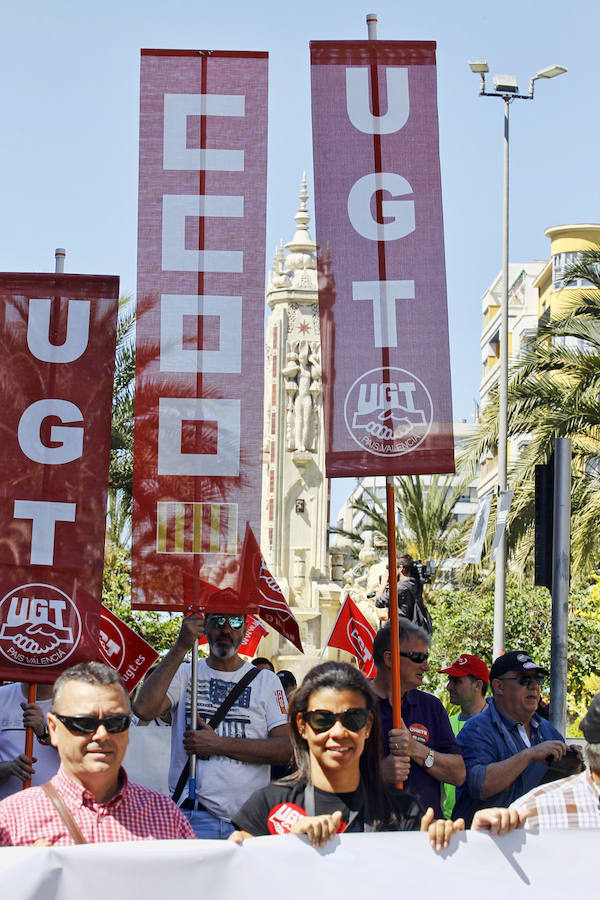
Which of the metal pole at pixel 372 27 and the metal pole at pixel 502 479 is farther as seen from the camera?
the metal pole at pixel 502 479

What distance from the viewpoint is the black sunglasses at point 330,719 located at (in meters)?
4.74

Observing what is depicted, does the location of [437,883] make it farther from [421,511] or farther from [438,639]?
[421,511]

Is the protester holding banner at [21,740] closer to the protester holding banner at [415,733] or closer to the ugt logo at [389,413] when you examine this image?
the protester holding banner at [415,733]

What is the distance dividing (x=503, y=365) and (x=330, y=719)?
20349 millimetres

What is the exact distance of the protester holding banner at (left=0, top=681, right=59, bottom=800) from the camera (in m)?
5.93

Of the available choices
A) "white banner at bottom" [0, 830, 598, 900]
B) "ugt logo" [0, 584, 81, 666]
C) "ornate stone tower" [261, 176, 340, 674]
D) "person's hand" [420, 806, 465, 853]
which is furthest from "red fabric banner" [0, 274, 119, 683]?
"ornate stone tower" [261, 176, 340, 674]

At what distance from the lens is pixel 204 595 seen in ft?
21.7

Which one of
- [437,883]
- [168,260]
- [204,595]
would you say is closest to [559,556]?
[204,595]

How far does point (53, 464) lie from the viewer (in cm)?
660

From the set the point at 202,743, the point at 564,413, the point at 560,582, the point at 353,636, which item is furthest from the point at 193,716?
the point at 564,413

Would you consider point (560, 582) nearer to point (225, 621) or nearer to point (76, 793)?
point (225, 621)

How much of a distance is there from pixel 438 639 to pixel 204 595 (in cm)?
2126

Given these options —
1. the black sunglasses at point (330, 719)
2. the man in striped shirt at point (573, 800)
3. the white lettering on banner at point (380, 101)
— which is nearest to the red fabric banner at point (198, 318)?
the white lettering on banner at point (380, 101)

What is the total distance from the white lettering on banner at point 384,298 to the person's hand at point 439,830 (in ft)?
8.26
